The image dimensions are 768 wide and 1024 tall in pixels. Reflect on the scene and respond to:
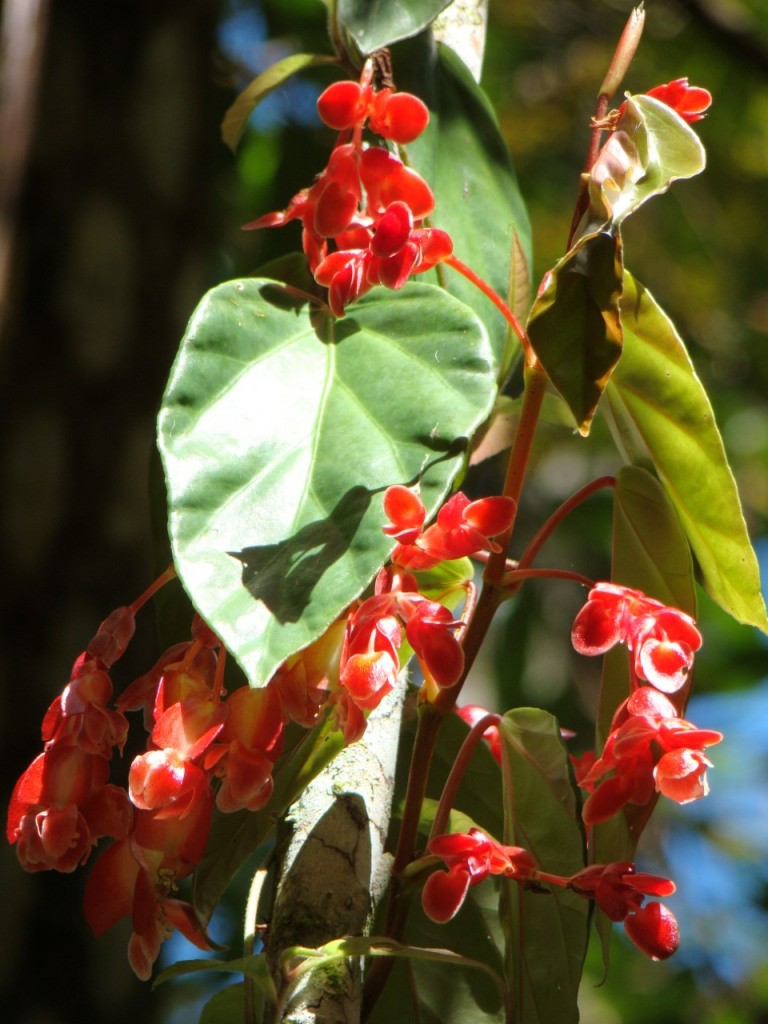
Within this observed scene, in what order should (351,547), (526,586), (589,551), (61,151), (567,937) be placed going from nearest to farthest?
(351,547) < (567,937) < (61,151) < (526,586) < (589,551)

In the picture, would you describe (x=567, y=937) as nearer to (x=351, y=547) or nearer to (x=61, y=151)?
(x=351, y=547)

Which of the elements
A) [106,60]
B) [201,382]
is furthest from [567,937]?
[106,60]

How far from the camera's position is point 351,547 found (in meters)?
0.50

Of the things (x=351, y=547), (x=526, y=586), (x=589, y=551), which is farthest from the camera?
(x=589, y=551)

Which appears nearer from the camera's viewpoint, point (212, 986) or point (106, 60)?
point (212, 986)

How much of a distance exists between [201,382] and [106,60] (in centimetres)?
178

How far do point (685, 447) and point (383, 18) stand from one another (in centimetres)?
32

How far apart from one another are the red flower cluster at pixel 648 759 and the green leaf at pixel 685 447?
11 cm

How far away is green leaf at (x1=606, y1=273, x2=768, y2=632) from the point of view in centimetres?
63

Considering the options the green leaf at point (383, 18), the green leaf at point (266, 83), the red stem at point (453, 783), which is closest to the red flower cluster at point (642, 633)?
the red stem at point (453, 783)

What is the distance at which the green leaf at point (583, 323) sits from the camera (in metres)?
0.53

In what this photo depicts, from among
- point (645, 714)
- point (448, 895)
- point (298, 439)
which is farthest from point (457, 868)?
point (298, 439)

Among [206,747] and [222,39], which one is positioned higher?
[206,747]

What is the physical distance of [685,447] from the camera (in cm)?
65
